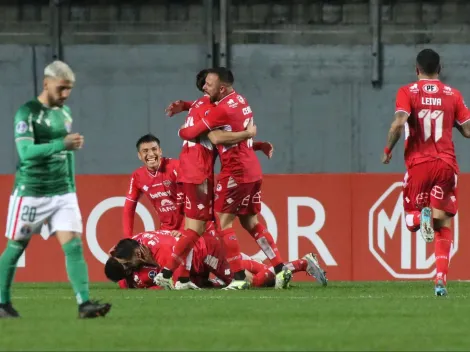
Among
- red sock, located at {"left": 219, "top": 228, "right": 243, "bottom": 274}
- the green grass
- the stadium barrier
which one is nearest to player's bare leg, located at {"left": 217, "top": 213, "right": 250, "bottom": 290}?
red sock, located at {"left": 219, "top": 228, "right": 243, "bottom": 274}

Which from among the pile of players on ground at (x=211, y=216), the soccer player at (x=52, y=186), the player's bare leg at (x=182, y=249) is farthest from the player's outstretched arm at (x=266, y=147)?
the soccer player at (x=52, y=186)

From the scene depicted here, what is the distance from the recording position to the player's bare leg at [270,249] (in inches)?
468

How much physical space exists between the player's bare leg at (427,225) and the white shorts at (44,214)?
10.4ft

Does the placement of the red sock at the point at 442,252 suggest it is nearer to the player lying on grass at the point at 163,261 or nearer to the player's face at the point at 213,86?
the player lying on grass at the point at 163,261

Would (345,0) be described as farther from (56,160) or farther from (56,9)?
(56,160)

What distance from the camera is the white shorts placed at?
8188 millimetres

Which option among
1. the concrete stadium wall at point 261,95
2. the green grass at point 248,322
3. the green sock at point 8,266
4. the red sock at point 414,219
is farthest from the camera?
the concrete stadium wall at point 261,95

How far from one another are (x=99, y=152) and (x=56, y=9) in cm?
223

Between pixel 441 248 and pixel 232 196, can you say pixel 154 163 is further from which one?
pixel 441 248

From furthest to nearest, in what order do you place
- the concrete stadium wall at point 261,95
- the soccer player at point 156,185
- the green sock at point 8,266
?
the concrete stadium wall at point 261,95
the soccer player at point 156,185
the green sock at point 8,266

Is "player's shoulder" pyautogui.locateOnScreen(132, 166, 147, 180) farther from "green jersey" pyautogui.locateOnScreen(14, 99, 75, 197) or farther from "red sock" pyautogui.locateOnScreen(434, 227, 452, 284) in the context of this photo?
"green jersey" pyautogui.locateOnScreen(14, 99, 75, 197)

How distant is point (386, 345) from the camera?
6.68m

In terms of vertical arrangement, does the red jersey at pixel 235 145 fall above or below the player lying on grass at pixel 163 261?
above

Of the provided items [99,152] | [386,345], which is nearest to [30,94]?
[99,152]
